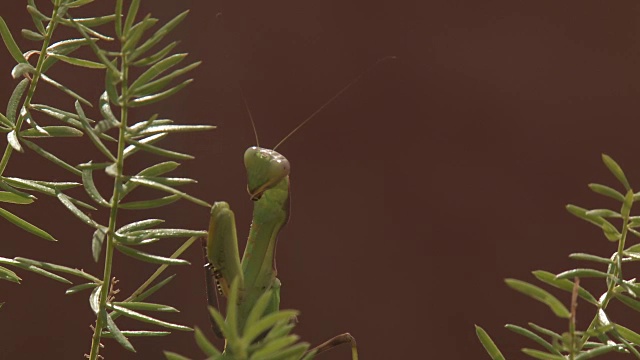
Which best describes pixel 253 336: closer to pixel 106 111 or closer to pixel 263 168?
pixel 106 111

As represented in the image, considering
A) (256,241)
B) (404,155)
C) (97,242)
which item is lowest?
(404,155)

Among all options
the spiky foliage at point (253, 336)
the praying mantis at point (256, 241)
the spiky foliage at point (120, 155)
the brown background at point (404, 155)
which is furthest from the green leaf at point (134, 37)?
the brown background at point (404, 155)

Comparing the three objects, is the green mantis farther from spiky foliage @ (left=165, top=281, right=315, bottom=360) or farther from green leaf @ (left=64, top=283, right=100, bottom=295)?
spiky foliage @ (left=165, top=281, right=315, bottom=360)

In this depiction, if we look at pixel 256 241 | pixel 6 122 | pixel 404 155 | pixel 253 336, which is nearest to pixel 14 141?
pixel 6 122

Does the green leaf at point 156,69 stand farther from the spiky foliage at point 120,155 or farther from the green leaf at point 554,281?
the green leaf at point 554,281

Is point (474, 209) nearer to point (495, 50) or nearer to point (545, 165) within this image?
point (545, 165)
